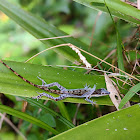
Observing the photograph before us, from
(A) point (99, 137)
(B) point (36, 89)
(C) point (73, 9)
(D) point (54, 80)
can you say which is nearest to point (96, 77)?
(D) point (54, 80)

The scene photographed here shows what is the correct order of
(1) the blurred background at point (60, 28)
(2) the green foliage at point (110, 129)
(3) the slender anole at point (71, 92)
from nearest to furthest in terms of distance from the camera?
(2) the green foliage at point (110, 129) < (3) the slender anole at point (71, 92) < (1) the blurred background at point (60, 28)

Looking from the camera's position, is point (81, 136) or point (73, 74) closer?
point (81, 136)

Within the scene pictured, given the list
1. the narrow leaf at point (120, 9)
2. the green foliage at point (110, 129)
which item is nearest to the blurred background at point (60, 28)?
the narrow leaf at point (120, 9)

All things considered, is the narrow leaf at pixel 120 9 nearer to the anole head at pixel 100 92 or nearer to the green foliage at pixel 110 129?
the anole head at pixel 100 92

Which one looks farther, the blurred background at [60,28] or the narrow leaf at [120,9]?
the blurred background at [60,28]

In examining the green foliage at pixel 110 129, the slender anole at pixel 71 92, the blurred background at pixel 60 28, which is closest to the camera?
the green foliage at pixel 110 129

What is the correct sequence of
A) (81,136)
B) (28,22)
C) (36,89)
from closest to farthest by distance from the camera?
(81,136)
(36,89)
(28,22)

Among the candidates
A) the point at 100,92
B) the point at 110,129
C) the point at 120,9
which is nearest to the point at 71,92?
the point at 100,92

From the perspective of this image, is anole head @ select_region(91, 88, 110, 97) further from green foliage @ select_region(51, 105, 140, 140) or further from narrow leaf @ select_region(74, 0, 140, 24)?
narrow leaf @ select_region(74, 0, 140, 24)

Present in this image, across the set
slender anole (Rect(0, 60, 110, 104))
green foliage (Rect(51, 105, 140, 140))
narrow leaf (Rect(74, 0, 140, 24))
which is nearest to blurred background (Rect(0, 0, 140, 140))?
slender anole (Rect(0, 60, 110, 104))

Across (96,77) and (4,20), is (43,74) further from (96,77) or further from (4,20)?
(4,20)

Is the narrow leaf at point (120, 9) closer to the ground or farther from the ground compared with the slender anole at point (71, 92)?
farther from the ground
